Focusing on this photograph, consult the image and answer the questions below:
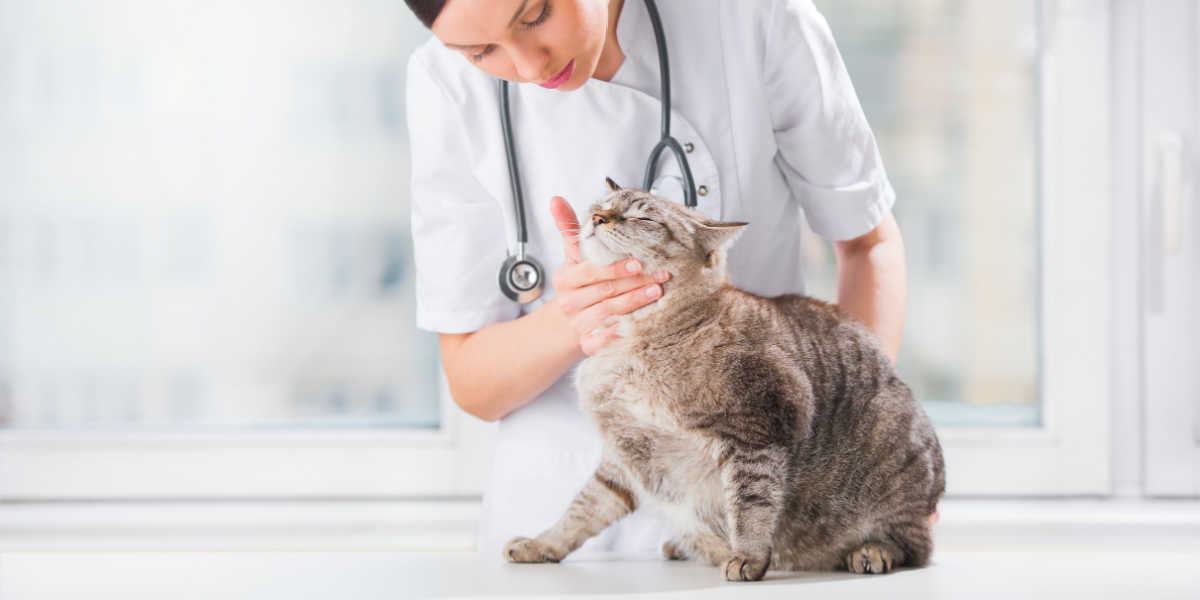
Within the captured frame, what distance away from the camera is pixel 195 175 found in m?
1.54

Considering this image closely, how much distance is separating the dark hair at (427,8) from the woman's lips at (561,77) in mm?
113

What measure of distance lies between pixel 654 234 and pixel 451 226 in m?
0.27

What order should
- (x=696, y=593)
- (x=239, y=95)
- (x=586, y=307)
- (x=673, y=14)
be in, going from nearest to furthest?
(x=696, y=593) < (x=586, y=307) < (x=673, y=14) < (x=239, y=95)

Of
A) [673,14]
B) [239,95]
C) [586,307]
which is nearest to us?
[586,307]

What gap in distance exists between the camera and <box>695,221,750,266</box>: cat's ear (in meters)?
0.77

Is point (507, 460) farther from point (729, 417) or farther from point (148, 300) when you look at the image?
point (148, 300)

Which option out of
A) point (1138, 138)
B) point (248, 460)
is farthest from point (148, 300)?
point (1138, 138)

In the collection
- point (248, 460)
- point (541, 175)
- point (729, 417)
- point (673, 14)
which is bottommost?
point (248, 460)

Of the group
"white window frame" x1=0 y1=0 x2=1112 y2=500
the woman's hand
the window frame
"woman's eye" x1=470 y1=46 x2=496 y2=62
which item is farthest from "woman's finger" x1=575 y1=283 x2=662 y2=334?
the window frame

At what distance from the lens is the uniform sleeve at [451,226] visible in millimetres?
966

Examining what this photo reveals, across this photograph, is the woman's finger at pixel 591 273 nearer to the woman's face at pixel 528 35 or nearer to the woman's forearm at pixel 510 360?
the woman's forearm at pixel 510 360

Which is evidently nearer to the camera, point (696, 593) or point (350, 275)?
point (696, 593)

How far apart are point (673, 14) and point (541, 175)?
7.8 inches

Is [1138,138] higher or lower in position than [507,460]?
higher
